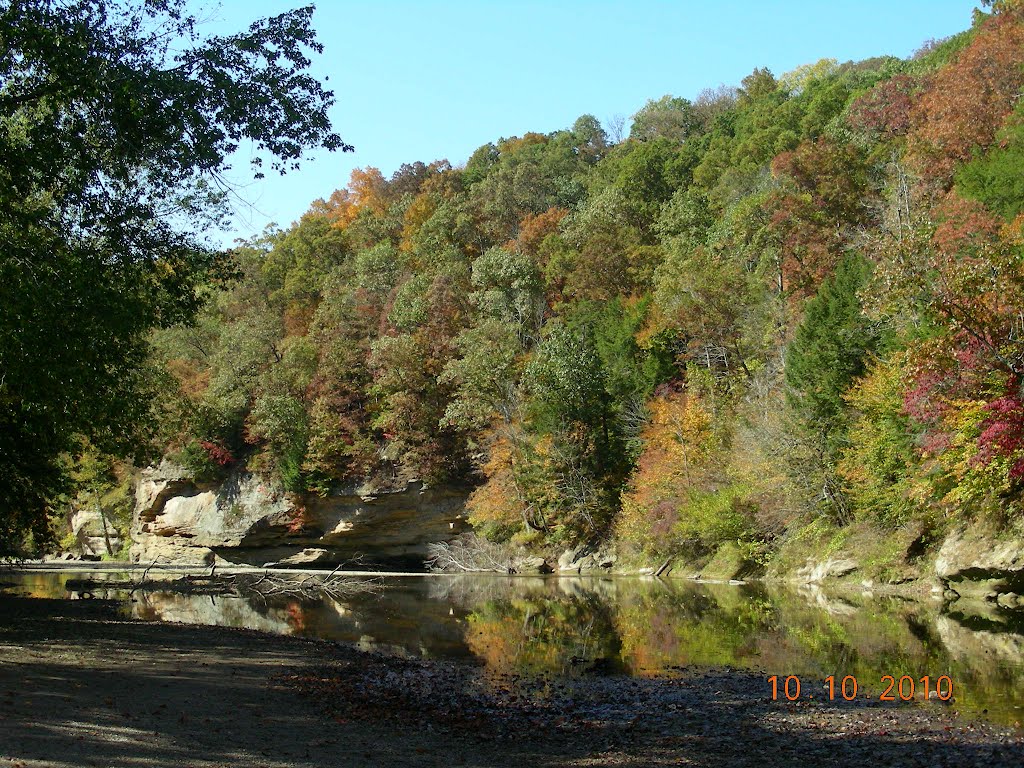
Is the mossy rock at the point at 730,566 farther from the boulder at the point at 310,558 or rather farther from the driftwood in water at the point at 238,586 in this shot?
the boulder at the point at 310,558

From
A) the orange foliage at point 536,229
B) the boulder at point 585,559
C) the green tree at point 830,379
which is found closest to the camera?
the green tree at point 830,379

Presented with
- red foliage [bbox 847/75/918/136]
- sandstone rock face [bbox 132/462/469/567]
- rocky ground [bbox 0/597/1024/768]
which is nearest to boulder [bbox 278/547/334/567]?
sandstone rock face [bbox 132/462/469/567]

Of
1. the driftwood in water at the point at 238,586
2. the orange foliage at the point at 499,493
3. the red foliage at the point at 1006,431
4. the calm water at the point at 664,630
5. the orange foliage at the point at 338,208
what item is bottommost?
the driftwood in water at the point at 238,586

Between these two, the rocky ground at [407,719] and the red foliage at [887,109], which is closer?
the rocky ground at [407,719]

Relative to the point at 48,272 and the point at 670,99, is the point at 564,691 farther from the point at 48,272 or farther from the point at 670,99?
the point at 670,99

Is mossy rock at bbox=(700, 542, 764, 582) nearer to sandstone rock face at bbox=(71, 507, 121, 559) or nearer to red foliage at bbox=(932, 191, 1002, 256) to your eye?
red foliage at bbox=(932, 191, 1002, 256)

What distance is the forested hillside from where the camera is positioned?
2550cm

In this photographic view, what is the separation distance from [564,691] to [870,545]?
68.8ft

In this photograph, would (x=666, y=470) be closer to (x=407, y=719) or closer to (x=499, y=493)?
(x=499, y=493)

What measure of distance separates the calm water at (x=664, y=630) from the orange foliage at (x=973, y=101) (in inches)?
889

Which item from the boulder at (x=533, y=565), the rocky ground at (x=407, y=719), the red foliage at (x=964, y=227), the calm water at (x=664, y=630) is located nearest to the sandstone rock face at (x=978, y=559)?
the calm water at (x=664, y=630)

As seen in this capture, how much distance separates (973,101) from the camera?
37.7m

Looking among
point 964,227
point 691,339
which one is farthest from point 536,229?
point 964,227

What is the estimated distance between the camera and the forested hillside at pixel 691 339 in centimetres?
2550
